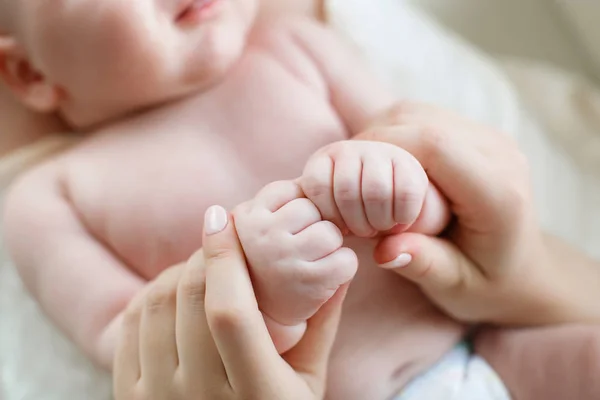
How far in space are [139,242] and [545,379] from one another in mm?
488

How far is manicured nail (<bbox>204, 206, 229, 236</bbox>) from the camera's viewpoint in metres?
0.59

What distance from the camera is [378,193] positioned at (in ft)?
1.93

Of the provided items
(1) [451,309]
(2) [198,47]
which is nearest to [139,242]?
(2) [198,47]

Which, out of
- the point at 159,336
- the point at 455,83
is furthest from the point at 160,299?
the point at 455,83

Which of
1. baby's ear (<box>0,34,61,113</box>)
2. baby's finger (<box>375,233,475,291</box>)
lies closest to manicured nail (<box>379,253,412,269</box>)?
baby's finger (<box>375,233,475,291</box>)

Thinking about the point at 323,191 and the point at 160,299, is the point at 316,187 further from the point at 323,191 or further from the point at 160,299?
the point at 160,299

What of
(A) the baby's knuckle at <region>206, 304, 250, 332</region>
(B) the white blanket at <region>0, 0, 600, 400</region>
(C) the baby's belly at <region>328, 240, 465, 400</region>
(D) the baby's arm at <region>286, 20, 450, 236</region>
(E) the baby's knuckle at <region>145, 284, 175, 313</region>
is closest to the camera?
(A) the baby's knuckle at <region>206, 304, 250, 332</region>

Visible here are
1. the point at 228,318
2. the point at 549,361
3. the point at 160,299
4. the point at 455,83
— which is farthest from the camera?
the point at 455,83

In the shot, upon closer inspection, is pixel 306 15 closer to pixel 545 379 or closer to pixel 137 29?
pixel 137 29

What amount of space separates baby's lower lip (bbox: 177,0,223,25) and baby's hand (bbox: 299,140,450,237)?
29cm

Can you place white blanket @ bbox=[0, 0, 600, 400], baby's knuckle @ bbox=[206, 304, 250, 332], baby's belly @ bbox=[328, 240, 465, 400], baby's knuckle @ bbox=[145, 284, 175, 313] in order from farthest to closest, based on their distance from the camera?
white blanket @ bbox=[0, 0, 600, 400] → baby's belly @ bbox=[328, 240, 465, 400] → baby's knuckle @ bbox=[145, 284, 175, 313] → baby's knuckle @ bbox=[206, 304, 250, 332]

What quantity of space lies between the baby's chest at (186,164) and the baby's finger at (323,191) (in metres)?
0.22

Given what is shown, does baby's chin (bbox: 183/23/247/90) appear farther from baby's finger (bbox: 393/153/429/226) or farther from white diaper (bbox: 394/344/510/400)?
white diaper (bbox: 394/344/510/400)

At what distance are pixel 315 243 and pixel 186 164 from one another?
33cm
